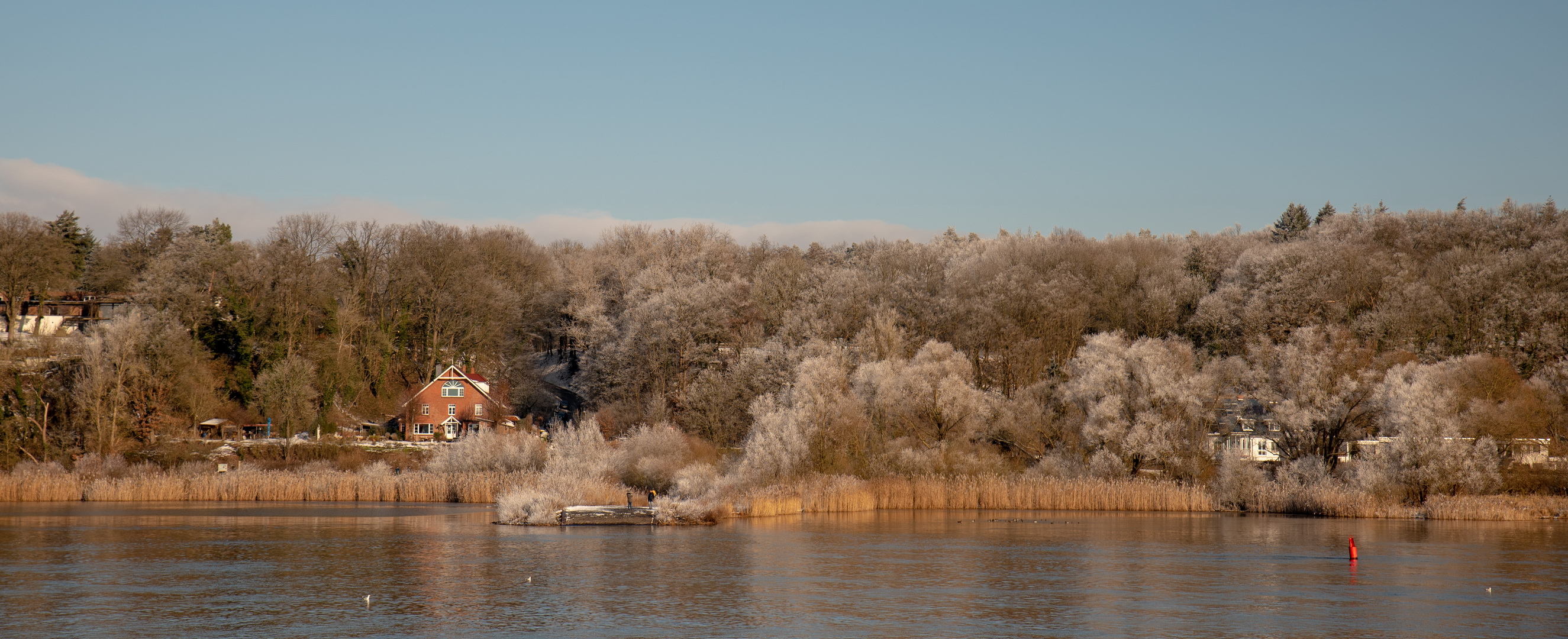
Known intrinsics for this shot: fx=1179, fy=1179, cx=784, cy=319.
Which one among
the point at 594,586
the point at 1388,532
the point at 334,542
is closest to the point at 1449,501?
the point at 1388,532

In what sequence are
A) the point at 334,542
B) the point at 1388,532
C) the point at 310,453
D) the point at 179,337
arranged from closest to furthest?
1. the point at 334,542
2. the point at 1388,532
3. the point at 310,453
4. the point at 179,337

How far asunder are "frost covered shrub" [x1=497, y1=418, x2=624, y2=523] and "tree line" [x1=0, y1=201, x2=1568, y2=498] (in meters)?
6.50

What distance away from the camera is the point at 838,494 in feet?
→ 151

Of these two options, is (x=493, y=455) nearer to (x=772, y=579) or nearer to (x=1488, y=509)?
(x=772, y=579)

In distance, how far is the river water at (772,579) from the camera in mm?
21312

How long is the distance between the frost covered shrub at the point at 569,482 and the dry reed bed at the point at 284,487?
6.14 feet

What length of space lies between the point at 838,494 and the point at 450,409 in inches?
1461

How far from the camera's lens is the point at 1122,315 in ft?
220

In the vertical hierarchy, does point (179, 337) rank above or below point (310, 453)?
above

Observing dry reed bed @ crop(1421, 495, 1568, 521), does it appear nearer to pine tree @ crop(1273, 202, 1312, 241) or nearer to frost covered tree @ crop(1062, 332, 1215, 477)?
frost covered tree @ crop(1062, 332, 1215, 477)

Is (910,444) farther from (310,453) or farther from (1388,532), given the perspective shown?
(310,453)

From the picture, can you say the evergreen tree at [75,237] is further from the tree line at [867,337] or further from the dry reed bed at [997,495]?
the dry reed bed at [997,495]

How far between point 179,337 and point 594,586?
169 feet

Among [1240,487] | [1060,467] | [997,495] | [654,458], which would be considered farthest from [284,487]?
[1240,487]
